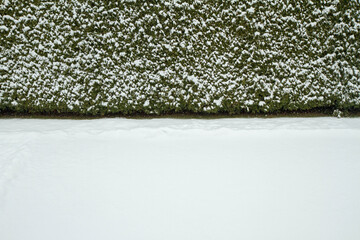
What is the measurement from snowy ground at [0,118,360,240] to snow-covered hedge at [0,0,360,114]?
0.55m

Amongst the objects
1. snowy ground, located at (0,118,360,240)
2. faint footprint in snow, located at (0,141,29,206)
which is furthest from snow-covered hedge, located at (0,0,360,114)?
faint footprint in snow, located at (0,141,29,206)

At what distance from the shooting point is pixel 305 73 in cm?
500

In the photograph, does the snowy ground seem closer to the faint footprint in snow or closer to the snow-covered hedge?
the faint footprint in snow

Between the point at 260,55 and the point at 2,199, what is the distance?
4535mm

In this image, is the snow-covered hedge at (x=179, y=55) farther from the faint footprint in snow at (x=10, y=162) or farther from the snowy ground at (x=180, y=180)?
the faint footprint in snow at (x=10, y=162)

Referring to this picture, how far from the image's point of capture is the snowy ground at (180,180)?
2.43 m

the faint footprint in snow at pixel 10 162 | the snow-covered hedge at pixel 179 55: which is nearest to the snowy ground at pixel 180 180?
the faint footprint in snow at pixel 10 162

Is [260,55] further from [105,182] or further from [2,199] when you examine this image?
[2,199]

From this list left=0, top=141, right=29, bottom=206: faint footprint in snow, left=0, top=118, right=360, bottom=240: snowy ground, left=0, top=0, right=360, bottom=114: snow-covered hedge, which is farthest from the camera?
left=0, top=0, right=360, bottom=114: snow-covered hedge

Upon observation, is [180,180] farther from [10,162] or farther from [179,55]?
[179,55]

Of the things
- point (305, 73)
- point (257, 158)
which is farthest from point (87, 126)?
point (305, 73)

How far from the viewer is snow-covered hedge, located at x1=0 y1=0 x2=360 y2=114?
4.84 metres

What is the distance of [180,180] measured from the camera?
125 inches

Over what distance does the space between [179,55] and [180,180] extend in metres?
2.67
